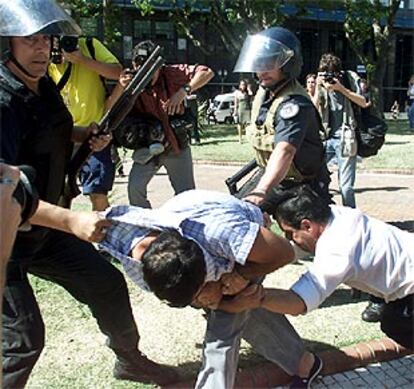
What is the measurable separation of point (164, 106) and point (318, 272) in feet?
7.46

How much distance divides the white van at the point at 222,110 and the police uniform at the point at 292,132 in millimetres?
21016

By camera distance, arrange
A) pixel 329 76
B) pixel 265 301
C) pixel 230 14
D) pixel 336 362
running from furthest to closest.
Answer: pixel 230 14
pixel 329 76
pixel 336 362
pixel 265 301

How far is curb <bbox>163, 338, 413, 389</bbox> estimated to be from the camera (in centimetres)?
351

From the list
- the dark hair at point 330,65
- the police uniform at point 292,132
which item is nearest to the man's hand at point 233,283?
the police uniform at point 292,132

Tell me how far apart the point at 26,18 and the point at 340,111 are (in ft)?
13.9

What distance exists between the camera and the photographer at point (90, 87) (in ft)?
15.9

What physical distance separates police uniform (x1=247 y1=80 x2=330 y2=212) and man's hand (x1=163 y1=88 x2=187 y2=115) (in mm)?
636

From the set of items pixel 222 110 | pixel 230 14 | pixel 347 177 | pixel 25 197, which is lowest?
pixel 222 110

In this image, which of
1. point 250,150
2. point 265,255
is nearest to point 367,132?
point 265,255

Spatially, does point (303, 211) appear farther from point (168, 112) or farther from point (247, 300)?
point (168, 112)

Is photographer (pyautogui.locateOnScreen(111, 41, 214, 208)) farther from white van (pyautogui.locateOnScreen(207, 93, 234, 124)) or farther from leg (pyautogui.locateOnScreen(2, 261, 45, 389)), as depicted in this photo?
white van (pyautogui.locateOnScreen(207, 93, 234, 124))

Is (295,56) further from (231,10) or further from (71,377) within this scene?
(231,10)

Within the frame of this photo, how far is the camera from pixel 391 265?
10.2ft

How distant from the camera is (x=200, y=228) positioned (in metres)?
2.58
